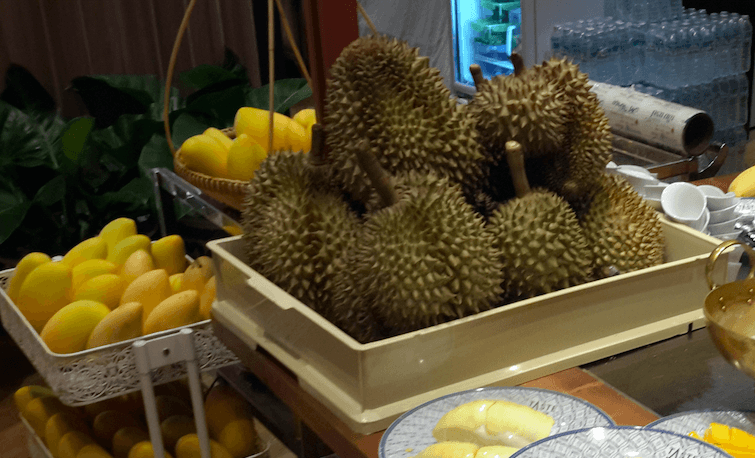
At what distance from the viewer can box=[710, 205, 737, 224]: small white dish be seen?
947 millimetres

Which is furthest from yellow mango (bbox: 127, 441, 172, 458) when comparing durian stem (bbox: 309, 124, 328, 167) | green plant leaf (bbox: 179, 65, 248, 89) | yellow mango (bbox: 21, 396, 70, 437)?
green plant leaf (bbox: 179, 65, 248, 89)

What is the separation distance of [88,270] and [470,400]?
895 mm

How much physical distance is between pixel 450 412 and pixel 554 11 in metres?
2.59

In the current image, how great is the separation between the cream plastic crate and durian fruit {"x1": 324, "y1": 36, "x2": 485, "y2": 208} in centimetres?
17

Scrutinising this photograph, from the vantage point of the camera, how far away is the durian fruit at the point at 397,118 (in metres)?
0.77

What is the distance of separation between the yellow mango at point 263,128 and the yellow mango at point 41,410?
26.6 inches

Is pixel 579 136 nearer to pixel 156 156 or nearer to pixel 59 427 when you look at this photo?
pixel 59 427

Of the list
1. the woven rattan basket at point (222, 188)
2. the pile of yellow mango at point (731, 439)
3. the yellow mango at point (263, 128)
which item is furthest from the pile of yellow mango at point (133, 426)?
the pile of yellow mango at point (731, 439)

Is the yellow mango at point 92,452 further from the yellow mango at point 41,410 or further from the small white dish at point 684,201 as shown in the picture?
the small white dish at point 684,201

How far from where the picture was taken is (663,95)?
262 cm

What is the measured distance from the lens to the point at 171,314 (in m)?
1.16

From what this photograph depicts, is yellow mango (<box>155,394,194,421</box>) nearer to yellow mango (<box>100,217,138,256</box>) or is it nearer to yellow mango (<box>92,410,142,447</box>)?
yellow mango (<box>92,410,142,447</box>)

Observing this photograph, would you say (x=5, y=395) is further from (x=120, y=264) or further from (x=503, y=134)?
(x=503, y=134)

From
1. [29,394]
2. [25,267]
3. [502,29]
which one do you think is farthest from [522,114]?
[502,29]
